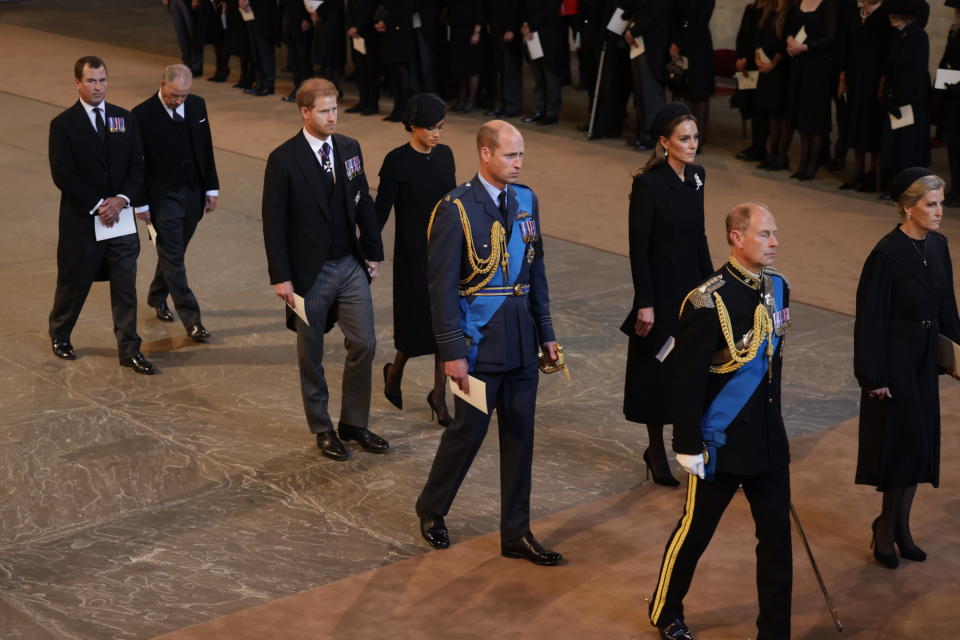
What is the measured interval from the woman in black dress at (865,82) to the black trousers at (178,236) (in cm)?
654

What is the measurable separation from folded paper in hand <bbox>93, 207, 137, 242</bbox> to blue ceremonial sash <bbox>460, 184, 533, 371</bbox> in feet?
10.4

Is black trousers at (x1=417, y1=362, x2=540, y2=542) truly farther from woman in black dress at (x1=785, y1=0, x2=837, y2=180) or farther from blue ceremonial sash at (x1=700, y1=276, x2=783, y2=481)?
woman in black dress at (x1=785, y1=0, x2=837, y2=180)

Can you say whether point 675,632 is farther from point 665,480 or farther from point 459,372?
point 665,480

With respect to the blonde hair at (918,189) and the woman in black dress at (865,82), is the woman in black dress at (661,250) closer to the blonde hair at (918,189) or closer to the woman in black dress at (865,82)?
the blonde hair at (918,189)

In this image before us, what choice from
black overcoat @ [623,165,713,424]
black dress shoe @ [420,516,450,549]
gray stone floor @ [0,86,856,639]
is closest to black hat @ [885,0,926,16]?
gray stone floor @ [0,86,856,639]

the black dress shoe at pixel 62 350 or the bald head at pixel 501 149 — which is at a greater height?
the bald head at pixel 501 149

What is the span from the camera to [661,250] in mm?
6387

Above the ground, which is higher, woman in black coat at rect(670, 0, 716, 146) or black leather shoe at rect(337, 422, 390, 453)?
woman in black coat at rect(670, 0, 716, 146)

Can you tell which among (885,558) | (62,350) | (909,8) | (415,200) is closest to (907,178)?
(885,558)

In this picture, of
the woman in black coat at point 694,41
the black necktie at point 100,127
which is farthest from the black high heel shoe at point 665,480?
the woman in black coat at point 694,41

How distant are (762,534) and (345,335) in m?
2.70

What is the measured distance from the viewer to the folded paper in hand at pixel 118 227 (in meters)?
8.02

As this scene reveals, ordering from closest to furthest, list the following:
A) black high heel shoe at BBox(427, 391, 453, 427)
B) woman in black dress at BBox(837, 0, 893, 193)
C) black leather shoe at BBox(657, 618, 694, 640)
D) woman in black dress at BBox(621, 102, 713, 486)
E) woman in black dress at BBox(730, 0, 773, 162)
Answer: black leather shoe at BBox(657, 618, 694, 640), woman in black dress at BBox(621, 102, 713, 486), black high heel shoe at BBox(427, 391, 453, 427), woman in black dress at BBox(837, 0, 893, 193), woman in black dress at BBox(730, 0, 773, 162)

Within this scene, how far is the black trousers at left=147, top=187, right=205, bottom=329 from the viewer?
856cm
